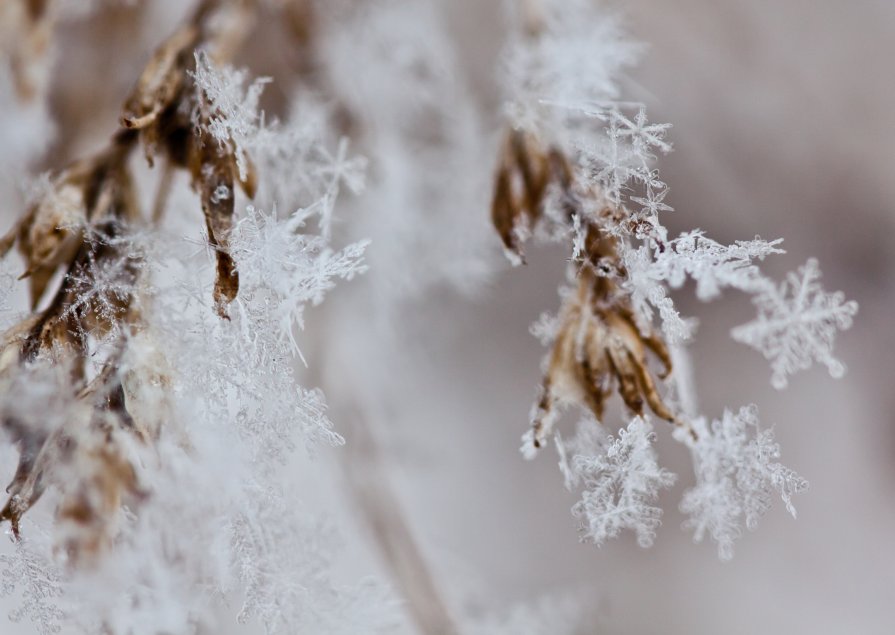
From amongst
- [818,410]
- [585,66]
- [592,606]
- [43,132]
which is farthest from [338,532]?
[818,410]

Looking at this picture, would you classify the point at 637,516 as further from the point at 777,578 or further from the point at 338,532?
the point at 777,578

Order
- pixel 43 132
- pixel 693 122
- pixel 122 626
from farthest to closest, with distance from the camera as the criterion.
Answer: pixel 693 122
pixel 43 132
pixel 122 626

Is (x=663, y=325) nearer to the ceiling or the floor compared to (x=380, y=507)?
nearer to the floor

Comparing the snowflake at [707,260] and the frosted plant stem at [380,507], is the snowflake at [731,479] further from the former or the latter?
the frosted plant stem at [380,507]

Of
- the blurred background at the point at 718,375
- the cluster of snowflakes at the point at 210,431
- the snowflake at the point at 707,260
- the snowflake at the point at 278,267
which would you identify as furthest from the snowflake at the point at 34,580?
the blurred background at the point at 718,375

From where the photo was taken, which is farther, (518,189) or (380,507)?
(380,507)

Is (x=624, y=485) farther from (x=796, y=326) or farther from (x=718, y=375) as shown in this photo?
(x=718, y=375)

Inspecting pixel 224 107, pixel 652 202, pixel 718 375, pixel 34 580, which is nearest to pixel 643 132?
pixel 652 202

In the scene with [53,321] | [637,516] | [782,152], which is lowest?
[637,516]
